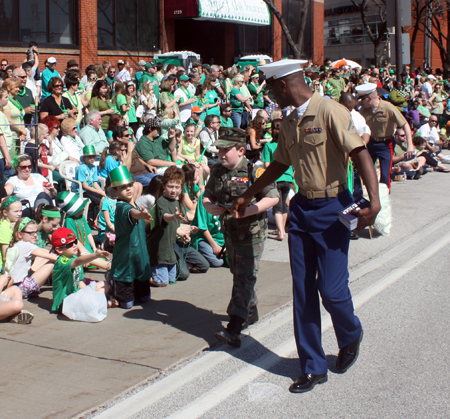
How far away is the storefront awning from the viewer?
26484 mm

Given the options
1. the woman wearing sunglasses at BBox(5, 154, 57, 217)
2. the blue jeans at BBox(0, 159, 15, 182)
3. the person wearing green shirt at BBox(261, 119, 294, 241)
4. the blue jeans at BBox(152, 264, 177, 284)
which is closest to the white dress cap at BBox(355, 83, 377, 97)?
the person wearing green shirt at BBox(261, 119, 294, 241)

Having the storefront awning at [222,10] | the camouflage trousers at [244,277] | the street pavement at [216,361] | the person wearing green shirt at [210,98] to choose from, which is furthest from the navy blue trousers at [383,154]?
the storefront awning at [222,10]

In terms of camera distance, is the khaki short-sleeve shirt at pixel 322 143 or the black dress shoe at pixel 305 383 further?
the black dress shoe at pixel 305 383

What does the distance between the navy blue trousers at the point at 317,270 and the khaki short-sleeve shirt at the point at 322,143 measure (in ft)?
0.45

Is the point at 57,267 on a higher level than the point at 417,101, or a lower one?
lower

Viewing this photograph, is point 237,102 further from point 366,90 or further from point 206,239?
point 206,239

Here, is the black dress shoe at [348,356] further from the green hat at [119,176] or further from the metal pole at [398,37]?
the metal pole at [398,37]

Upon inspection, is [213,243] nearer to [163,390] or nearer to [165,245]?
[165,245]

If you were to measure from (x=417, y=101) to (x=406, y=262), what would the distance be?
12077 millimetres

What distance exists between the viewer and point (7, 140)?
9375 mm

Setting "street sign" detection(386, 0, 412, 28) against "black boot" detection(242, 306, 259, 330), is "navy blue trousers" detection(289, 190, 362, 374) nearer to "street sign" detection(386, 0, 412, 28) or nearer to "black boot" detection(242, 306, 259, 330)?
"black boot" detection(242, 306, 259, 330)

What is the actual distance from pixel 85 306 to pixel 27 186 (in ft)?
11.5

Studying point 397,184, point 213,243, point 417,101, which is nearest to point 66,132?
point 213,243

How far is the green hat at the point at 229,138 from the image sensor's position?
4.97 metres
